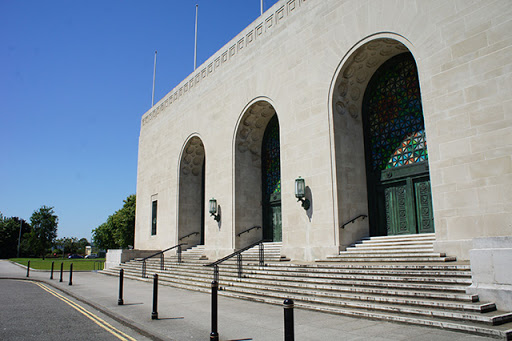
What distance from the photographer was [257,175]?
18.9 metres

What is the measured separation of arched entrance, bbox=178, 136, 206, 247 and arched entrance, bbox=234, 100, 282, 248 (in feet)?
15.6

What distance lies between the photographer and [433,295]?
280 inches

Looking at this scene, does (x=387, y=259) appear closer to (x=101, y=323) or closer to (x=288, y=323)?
(x=288, y=323)

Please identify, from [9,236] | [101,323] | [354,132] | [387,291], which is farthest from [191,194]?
[9,236]

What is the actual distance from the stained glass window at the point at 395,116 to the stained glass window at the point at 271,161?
5.53m

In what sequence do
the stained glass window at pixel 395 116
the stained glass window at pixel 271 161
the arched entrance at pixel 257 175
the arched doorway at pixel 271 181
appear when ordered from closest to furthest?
the stained glass window at pixel 395 116 → the arched entrance at pixel 257 175 → the arched doorway at pixel 271 181 → the stained glass window at pixel 271 161

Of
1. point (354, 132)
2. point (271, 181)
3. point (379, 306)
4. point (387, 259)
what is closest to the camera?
point (379, 306)

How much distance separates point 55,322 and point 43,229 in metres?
68.8

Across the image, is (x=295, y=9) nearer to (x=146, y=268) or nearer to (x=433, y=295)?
(x=433, y=295)

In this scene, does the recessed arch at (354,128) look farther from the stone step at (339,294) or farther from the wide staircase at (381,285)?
the stone step at (339,294)

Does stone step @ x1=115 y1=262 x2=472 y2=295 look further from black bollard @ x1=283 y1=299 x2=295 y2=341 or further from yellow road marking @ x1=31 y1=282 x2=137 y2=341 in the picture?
black bollard @ x1=283 y1=299 x2=295 y2=341

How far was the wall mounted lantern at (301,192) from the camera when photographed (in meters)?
13.3

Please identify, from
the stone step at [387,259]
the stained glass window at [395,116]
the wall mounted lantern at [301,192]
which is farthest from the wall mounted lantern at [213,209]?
the stained glass window at [395,116]

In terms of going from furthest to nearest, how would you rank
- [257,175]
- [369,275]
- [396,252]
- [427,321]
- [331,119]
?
[257,175]
[331,119]
[396,252]
[369,275]
[427,321]
